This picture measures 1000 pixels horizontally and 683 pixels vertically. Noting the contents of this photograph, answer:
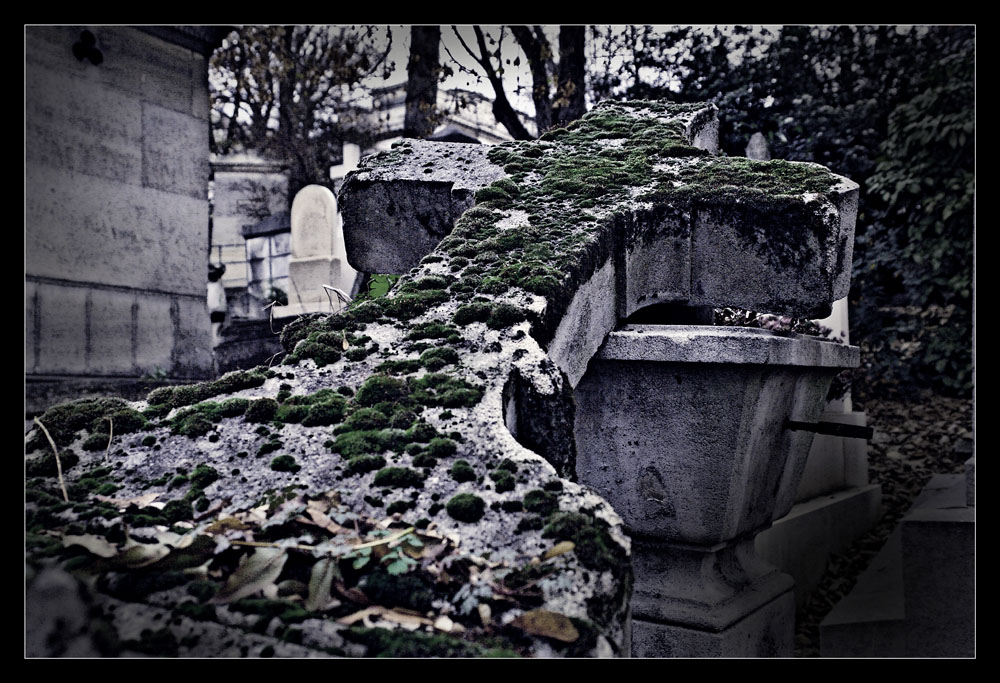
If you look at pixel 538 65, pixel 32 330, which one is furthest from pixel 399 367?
pixel 538 65

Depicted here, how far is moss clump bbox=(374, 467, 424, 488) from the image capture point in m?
1.73

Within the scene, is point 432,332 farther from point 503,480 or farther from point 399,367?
point 503,480

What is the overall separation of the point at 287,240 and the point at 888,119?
339 inches

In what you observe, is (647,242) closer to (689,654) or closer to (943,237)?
(689,654)

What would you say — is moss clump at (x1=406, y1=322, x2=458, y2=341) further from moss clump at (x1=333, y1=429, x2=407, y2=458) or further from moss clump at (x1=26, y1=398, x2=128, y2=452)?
moss clump at (x1=26, y1=398, x2=128, y2=452)

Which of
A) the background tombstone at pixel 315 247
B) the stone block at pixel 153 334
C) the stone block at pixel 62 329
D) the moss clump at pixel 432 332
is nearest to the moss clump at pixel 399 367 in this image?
the moss clump at pixel 432 332

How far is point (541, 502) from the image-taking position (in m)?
1.63

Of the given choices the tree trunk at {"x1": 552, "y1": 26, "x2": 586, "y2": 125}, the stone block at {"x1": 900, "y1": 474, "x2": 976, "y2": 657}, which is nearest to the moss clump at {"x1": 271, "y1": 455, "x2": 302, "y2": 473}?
the stone block at {"x1": 900, "y1": 474, "x2": 976, "y2": 657}

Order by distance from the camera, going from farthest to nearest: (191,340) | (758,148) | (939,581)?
1. (758,148)
2. (191,340)
3. (939,581)

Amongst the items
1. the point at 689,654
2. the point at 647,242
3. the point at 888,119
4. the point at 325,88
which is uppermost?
the point at 325,88

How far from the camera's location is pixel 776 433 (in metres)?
2.81

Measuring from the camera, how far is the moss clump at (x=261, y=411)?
6.48ft

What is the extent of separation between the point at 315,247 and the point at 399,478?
8.96 meters
